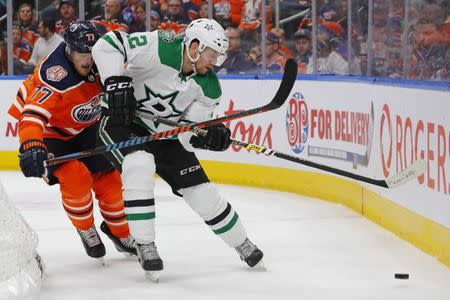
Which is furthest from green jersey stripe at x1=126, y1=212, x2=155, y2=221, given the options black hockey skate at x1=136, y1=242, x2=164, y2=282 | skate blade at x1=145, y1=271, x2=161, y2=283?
skate blade at x1=145, y1=271, x2=161, y2=283

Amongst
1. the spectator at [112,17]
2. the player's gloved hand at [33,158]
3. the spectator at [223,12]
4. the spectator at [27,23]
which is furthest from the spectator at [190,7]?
the player's gloved hand at [33,158]

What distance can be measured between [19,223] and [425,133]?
189 cm

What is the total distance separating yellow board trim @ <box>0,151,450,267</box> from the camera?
484 cm

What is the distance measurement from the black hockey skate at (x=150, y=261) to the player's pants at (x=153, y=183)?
32mm

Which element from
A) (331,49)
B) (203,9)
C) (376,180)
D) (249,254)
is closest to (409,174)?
(376,180)

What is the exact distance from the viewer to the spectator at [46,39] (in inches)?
343

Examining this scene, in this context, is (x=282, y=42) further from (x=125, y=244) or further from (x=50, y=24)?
(x=125, y=244)

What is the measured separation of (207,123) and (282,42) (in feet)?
12.1

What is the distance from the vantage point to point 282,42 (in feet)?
26.1

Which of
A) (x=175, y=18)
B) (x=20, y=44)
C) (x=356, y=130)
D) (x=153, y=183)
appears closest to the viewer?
(x=153, y=183)

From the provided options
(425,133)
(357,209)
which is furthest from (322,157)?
(425,133)

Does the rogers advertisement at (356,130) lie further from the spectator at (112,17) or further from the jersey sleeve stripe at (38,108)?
the jersey sleeve stripe at (38,108)

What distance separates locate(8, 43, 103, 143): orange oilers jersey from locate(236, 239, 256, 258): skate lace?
0.84 metres

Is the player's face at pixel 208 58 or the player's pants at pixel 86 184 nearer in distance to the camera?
the player's face at pixel 208 58
